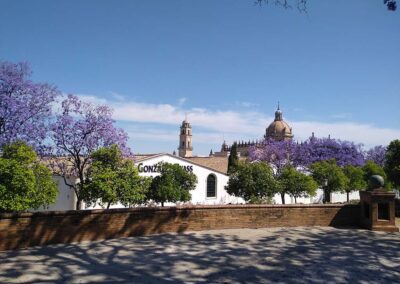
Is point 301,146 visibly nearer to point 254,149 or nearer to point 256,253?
point 254,149

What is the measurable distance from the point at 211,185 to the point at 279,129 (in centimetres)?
6619

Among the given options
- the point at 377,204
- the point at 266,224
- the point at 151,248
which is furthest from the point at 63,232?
the point at 377,204

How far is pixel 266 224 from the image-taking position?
1281 cm

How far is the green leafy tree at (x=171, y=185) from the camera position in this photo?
23.5m

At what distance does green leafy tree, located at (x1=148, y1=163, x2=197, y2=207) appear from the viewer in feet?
77.0

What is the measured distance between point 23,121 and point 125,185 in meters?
9.06

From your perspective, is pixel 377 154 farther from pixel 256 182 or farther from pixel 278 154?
pixel 256 182

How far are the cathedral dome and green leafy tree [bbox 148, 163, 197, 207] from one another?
69597mm

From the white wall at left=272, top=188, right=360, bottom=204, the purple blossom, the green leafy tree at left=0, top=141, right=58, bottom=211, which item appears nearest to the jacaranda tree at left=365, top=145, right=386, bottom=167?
the purple blossom

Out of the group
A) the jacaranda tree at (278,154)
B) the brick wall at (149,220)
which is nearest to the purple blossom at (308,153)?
the jacaranda tree at (278,154)

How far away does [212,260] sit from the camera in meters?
8.30

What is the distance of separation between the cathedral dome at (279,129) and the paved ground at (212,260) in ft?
276

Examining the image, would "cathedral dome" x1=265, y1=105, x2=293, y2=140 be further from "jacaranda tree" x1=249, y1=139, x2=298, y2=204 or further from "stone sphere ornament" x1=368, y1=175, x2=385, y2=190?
"stone sphere ornament" x1=368, y1=175, x2=385, y2=190

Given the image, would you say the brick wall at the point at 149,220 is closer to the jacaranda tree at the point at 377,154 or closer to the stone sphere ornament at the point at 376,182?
the stone sphere ornament at the point at 376,182
